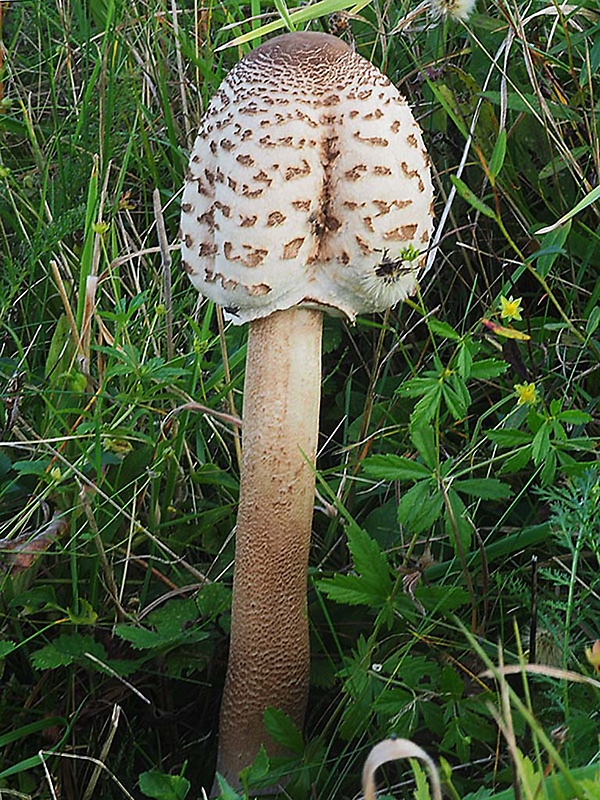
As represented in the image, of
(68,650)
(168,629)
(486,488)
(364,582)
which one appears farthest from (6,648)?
(486,488)

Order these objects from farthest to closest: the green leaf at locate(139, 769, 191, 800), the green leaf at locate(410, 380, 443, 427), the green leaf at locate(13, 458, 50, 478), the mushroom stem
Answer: the green leaf at locate(13, 458, 50, 478)
the mushroom stem
the green leaf at locate(410, 380, 443, 427)
the green leaf at locate(139, 769, 191, 800)

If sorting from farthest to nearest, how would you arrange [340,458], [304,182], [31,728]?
[340,458], [31,728], [304,182]

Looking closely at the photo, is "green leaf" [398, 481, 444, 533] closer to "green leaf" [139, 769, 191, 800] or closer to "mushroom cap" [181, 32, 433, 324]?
"mushroom cap" [181, 32, 433, 324]

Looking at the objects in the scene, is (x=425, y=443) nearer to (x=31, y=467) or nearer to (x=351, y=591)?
(x=351, y=591)

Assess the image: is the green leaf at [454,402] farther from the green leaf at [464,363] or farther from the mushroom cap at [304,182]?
the mushroom cap at [304,182]

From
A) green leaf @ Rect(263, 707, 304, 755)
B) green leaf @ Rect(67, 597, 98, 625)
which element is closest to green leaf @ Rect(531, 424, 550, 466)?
green leaf @ Rect(263, 707, 304, 755)

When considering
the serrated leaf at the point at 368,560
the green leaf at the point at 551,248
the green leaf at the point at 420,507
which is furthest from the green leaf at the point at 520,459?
the green leaf at the point at 551,248
